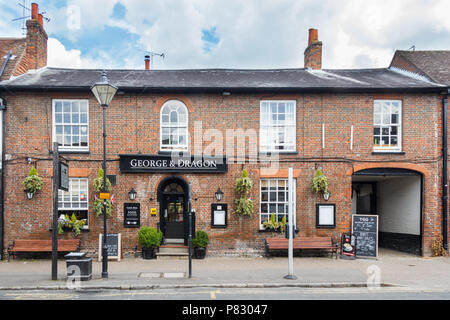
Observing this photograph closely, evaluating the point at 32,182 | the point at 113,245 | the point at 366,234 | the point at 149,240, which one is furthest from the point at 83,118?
the point at 366,234

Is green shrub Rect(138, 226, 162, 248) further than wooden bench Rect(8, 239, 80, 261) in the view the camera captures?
Yes

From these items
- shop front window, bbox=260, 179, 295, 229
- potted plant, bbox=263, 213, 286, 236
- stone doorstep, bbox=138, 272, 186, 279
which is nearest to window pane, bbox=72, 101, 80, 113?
stone doorstep, bbox=138, 272, 186, 279

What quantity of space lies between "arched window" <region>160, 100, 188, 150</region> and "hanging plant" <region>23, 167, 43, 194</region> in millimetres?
4655

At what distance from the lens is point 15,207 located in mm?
13484

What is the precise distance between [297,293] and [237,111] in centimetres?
750

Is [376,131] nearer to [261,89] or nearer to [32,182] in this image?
[261,89]

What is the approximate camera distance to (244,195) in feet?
45.2

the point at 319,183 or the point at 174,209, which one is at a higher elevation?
the point at 319,183

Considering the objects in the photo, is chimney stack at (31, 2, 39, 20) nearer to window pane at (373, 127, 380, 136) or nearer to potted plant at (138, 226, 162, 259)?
potted plant at (138, 226, 162, 259)

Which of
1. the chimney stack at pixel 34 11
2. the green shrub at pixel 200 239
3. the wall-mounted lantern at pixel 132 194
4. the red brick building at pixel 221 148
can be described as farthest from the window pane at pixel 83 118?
the green shrub at pixel 200 239

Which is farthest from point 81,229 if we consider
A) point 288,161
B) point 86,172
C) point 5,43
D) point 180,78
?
point 5,43

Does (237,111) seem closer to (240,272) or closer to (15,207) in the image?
(240,272)

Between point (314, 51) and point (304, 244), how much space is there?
8730 mm

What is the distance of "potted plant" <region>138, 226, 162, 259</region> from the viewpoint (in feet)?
43.3
